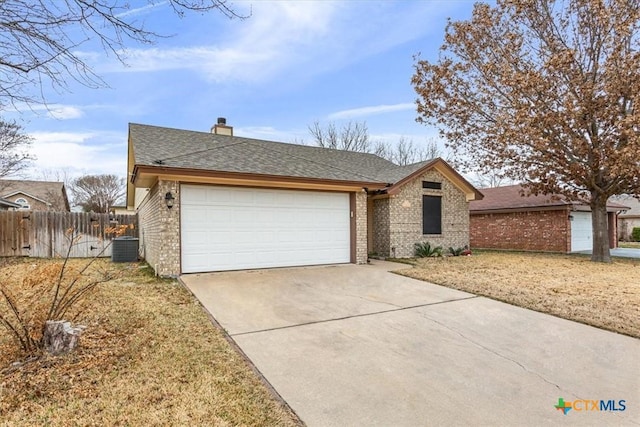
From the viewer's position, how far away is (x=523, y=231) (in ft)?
57.7

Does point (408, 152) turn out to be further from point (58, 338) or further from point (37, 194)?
point (58, 338)

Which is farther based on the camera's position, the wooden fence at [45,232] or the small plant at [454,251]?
the small plant at [454,251]

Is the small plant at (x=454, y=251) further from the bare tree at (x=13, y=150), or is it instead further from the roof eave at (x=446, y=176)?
the bare tree at (x=13, y=150)

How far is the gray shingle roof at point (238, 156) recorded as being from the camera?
8688 millimetres

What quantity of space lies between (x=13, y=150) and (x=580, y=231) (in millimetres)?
26729

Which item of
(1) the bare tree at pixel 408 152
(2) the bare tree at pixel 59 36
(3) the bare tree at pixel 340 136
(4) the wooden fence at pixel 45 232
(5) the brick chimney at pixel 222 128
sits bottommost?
(4) the wooden fence at pixel 45 232

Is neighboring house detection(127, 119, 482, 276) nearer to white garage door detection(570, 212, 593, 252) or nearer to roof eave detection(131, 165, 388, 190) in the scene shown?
roof eave detection(131, 165, 388, 190)

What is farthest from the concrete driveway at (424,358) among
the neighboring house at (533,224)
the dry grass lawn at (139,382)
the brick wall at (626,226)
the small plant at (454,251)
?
the brick wall at (626,226)

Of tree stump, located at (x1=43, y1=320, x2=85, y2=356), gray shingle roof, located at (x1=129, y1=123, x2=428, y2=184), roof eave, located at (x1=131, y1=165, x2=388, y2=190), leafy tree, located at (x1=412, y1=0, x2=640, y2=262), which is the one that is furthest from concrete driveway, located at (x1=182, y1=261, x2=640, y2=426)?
leafy tree, located at (x1=412, y1=0, x2=640, y2=262)

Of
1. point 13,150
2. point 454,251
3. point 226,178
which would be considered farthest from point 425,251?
point 13,150

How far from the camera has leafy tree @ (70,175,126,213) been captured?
3219cm

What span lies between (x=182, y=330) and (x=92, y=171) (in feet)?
116

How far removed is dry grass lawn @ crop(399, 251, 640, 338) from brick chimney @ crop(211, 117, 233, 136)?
9403 mm

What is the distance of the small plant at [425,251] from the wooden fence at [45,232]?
10.5 metres
